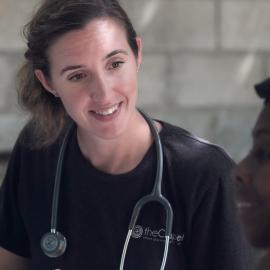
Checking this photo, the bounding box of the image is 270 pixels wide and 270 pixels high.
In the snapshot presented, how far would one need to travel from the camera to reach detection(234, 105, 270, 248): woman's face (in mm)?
1394

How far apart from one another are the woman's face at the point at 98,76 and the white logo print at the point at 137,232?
23cm

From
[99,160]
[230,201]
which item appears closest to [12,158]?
[99,160]

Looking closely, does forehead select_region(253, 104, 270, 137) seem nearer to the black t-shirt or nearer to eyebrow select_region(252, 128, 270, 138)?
eyebrow select_region(252, 128, 270, 138)

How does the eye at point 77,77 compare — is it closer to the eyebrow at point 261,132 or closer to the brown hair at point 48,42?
the brown hair at point 48,42

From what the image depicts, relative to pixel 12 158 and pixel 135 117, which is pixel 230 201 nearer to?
pixel 135 117

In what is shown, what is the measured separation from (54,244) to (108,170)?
242 mm

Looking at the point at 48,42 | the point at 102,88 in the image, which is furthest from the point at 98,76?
the point at 48,42

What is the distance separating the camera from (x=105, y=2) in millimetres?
2133

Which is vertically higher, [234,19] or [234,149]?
[234,19]

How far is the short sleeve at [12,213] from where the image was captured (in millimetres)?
2270

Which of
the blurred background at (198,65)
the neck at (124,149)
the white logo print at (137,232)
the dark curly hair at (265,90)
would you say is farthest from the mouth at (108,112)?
the blurred background at (198,65)

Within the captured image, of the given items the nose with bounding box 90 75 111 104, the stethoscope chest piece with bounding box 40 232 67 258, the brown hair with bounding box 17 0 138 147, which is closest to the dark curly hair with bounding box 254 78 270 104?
the nose with bounding box 90 75 111 104

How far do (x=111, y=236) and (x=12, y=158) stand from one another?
1.29ft

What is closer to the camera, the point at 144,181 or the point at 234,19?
the point at 144,181
